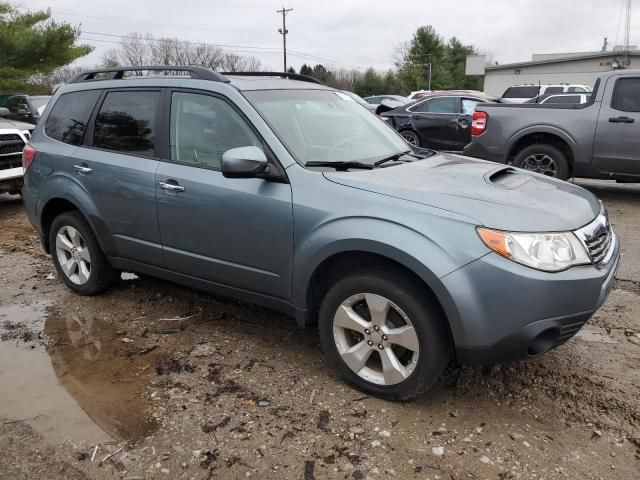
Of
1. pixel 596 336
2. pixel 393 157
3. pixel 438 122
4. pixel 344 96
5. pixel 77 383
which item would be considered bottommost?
pixel 77 383

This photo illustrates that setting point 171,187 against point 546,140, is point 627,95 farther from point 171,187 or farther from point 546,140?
point 171,187

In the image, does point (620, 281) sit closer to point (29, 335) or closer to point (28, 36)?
point (29, 335)

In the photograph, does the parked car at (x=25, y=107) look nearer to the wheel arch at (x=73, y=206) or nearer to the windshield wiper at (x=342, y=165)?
the wheel arch at (x=73, y=206)

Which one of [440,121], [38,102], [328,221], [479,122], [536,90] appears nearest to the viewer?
[328,221]

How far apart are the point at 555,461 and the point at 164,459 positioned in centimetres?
A: 186

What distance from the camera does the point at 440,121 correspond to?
43.4 feet

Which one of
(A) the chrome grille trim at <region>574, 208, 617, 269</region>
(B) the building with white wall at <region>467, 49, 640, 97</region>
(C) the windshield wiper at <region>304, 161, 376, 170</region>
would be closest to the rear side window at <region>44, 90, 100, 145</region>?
(C) the windshield wiper at <region>304, 161, 376, 170</region>

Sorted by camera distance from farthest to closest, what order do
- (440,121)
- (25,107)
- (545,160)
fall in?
(25,107)
(440,121)
(545,160)

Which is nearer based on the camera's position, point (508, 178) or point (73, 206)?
point (508, 178)

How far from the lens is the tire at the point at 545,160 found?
8023mm

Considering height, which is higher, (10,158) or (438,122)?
(438,122)

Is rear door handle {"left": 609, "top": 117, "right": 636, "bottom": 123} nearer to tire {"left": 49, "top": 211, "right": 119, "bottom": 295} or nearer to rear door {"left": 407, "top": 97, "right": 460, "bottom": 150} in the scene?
rear door {"left": 407, "top": 97, "right": 460, "bottom": 150}

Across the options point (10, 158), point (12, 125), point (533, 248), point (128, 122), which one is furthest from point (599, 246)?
point (12, 125)

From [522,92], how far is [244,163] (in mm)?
21405
